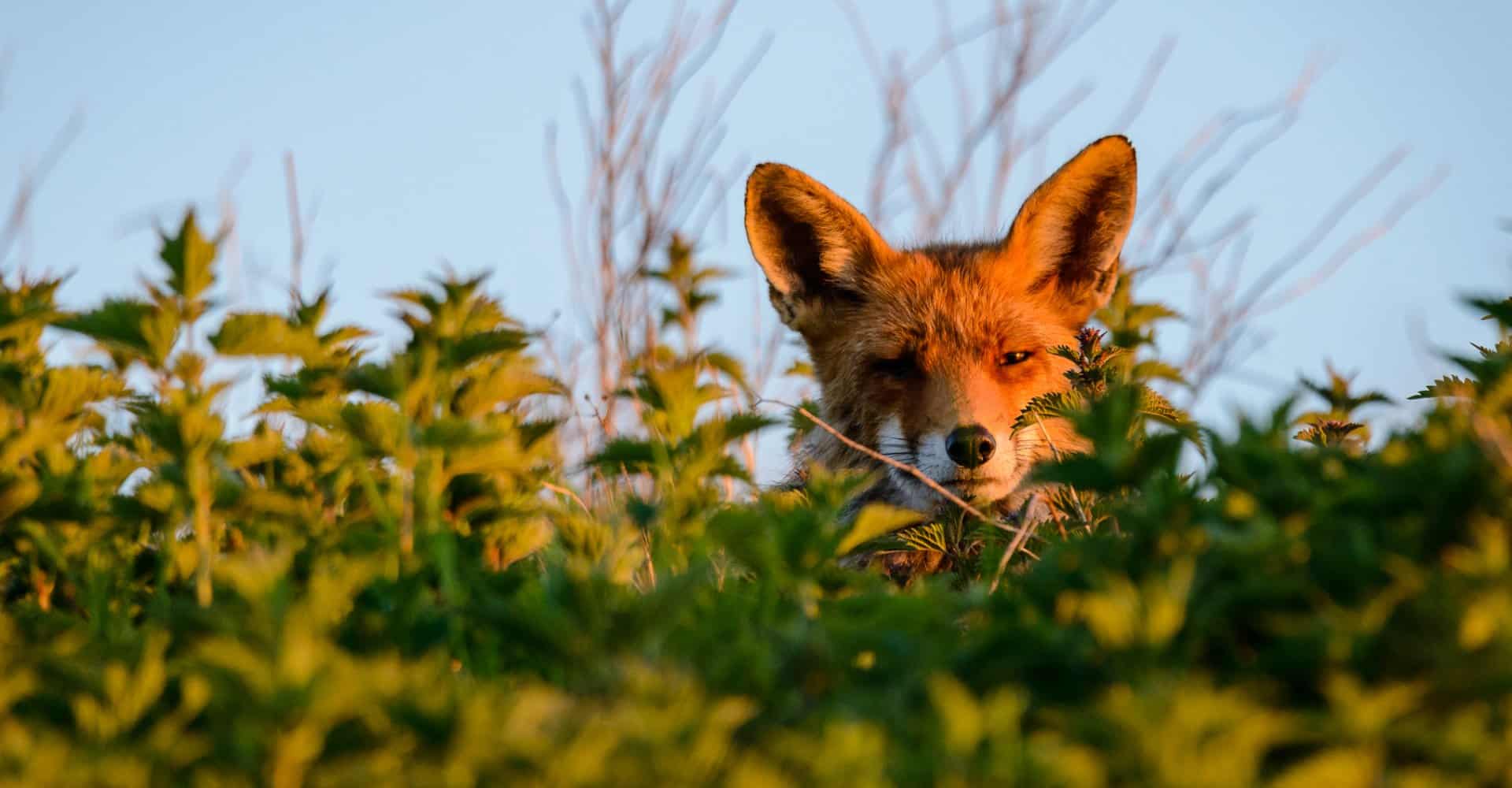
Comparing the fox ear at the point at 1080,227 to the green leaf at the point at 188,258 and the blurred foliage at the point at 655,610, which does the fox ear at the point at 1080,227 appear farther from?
the green leaf at the point at 188,258

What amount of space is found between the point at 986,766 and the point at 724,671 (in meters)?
0.37

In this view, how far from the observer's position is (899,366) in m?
5.12

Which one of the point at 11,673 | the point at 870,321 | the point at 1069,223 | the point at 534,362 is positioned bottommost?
the point at 11,673

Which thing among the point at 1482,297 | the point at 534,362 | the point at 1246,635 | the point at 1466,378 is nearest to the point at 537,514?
the point at 534,362

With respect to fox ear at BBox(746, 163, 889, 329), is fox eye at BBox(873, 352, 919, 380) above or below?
below

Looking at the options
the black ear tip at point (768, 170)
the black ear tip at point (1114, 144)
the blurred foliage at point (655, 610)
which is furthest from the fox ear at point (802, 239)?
the blurred foliage at point (655, 610)

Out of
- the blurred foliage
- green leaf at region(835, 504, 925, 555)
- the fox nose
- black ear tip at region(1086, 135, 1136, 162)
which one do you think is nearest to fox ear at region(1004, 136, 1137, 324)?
black ear tip at region(1086, 135, 1136, 162)

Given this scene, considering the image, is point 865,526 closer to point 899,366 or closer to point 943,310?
point 899,366

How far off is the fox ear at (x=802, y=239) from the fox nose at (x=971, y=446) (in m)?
1.20

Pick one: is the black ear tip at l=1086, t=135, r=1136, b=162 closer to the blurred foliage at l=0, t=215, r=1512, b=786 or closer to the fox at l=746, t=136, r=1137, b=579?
the fox at l=746, t=136, r=1137, b=579

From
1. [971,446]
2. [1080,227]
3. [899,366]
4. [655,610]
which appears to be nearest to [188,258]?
[655,610]

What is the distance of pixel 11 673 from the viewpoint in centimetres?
153

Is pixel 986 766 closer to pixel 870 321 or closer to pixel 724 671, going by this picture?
pixel 724 671

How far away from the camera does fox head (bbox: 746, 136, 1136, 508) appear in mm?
4684
